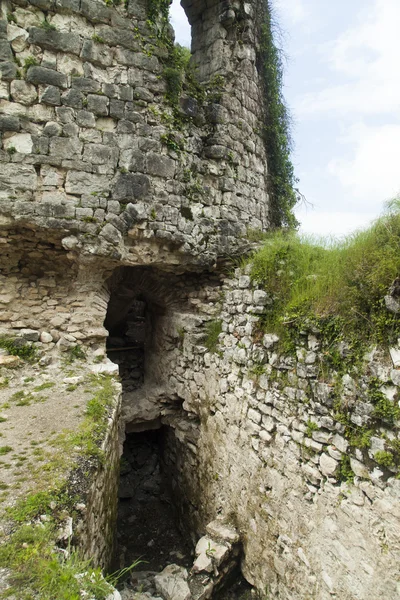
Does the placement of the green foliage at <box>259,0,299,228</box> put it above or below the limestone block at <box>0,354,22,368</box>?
above

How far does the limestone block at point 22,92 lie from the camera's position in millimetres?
4246

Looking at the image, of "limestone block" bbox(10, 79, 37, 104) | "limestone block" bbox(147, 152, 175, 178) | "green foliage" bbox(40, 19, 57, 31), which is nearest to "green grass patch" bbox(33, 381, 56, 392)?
"limestone block" bbox(147, 152, 175, 178)

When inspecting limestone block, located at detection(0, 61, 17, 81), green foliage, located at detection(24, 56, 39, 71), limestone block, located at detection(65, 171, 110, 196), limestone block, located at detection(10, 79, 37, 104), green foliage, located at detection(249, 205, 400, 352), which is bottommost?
green foliage, located at detection(249, 205, 400, 352)

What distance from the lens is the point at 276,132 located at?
6.66 m

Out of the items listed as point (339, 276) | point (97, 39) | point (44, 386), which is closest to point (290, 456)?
point (339, 276)

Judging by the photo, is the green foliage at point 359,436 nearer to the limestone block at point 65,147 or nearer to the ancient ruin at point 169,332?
the ancient ruin at point 169,332

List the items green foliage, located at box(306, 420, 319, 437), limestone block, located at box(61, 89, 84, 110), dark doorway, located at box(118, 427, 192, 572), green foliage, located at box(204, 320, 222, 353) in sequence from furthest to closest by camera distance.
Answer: dark doorway, located at box(118, 427, 192, 572) → green foliage, located at box(204, 320, 222, 353) → limestone block, located at box(61, 89, 84, 110) → green foliage, located at box(306, 420, 319, 437)

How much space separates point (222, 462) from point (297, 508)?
4.84 ft

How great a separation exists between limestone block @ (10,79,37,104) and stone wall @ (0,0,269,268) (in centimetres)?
1

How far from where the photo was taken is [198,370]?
538 cm

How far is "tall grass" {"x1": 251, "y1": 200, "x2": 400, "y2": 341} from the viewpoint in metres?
2.86

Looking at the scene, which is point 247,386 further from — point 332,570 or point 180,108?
point 180,108

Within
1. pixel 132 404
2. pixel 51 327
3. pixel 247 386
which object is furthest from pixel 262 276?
pixel 132 404

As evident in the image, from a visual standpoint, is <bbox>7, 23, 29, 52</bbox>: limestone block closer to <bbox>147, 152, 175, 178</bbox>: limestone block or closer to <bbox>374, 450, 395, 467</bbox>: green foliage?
<bbox>147, 152, 175, 178</bbox>: limestone block
